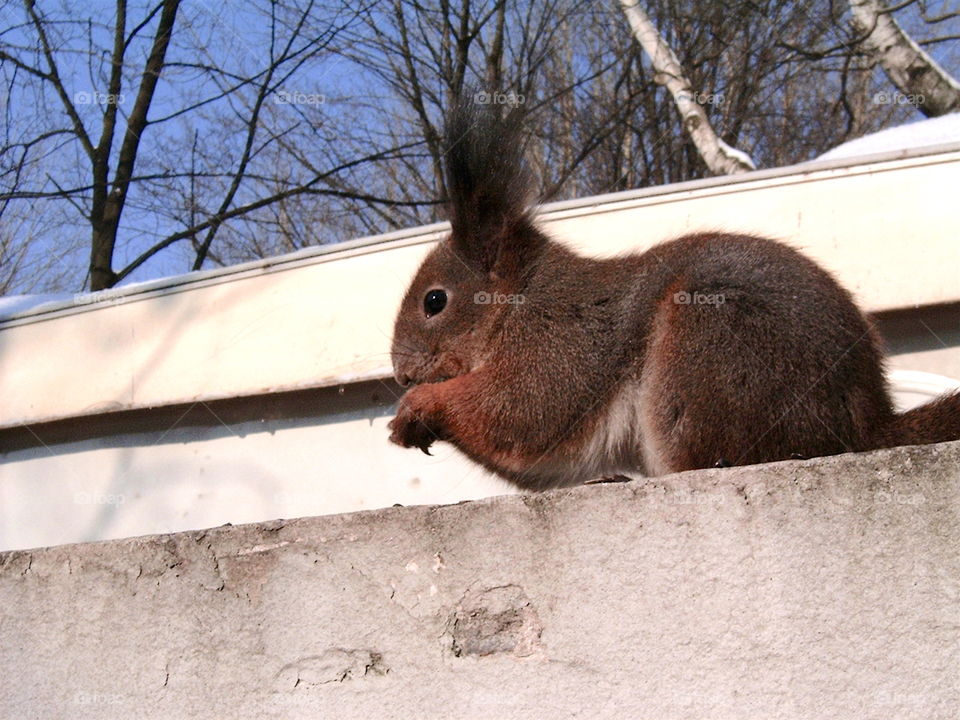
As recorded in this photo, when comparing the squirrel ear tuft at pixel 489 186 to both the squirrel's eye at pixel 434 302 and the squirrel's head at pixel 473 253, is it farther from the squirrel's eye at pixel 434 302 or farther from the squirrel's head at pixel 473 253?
the squirrel's eye at pixel 434 302

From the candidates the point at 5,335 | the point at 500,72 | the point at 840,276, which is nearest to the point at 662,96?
the point at 500,72

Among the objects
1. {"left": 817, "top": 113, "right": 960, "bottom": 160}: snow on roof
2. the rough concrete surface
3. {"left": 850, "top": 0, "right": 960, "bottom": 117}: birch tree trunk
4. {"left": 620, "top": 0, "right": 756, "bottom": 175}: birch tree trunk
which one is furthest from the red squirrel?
{"left": 850, "top": 0, "right": 960, "bottom": 117}: birch tree trunk

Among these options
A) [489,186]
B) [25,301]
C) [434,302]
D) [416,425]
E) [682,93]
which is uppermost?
[682,93]

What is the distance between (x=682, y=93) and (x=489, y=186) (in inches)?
193

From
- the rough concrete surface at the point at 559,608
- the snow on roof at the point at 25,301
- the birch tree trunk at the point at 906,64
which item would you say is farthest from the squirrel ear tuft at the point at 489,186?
the birch tree trunk at the point at 906,64

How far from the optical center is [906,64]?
288 inches

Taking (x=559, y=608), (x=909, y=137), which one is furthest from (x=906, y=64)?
(x=559, y=608)

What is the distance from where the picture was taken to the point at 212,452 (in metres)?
4.55

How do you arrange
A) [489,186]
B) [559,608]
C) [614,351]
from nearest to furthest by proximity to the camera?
[559,608]
[614,351]
[489,186]

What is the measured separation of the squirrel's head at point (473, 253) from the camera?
299 centimetres

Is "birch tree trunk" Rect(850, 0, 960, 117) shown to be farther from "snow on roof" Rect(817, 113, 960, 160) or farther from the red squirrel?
the red squirrel

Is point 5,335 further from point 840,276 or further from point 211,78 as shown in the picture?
point 840,276

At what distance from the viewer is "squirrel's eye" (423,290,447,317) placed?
10.2 ft

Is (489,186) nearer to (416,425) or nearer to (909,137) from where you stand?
(416,425)
